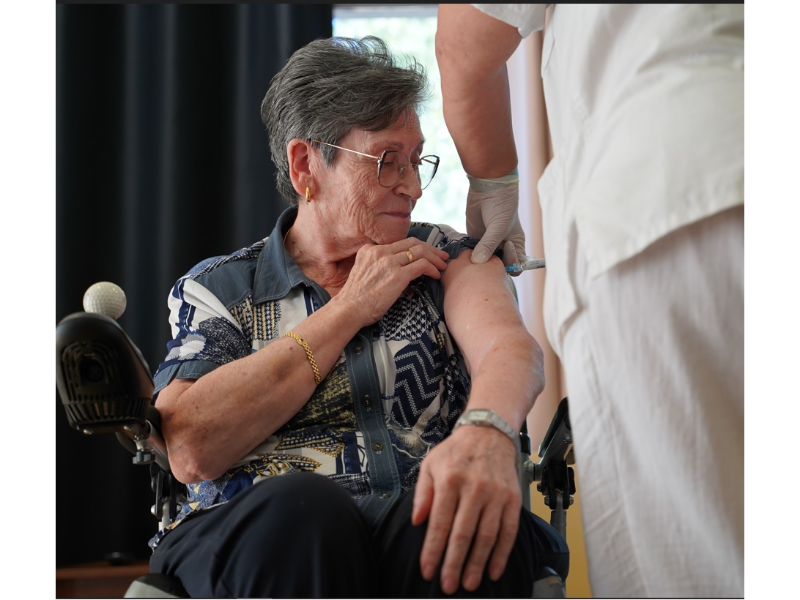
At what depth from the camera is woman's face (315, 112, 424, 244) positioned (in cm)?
168

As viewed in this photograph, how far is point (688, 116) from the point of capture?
0.95 meters

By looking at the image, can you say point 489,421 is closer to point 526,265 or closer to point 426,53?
point 526,265

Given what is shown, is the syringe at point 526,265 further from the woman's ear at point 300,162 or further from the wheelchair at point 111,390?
the wheelchair at point 111,390

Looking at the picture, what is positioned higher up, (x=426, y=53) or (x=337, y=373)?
(x=426, y=53)

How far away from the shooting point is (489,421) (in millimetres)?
1177

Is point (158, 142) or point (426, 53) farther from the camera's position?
point (426, 53)

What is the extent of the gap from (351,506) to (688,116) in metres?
0.67

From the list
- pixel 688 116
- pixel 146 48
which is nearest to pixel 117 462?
pixel 146 48

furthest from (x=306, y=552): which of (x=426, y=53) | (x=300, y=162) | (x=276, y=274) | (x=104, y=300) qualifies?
(x=426, y=53)

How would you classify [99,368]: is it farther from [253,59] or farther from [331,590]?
[253,59]

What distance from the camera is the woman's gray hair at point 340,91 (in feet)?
5.56

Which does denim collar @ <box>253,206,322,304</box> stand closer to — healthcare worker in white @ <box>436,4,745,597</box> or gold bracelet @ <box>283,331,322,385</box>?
gold bracelet @ <box>283,331,322,385</box>

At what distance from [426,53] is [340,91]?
66.1 inches

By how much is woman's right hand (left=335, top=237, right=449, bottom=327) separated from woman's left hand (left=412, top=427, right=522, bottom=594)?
0.48 m
